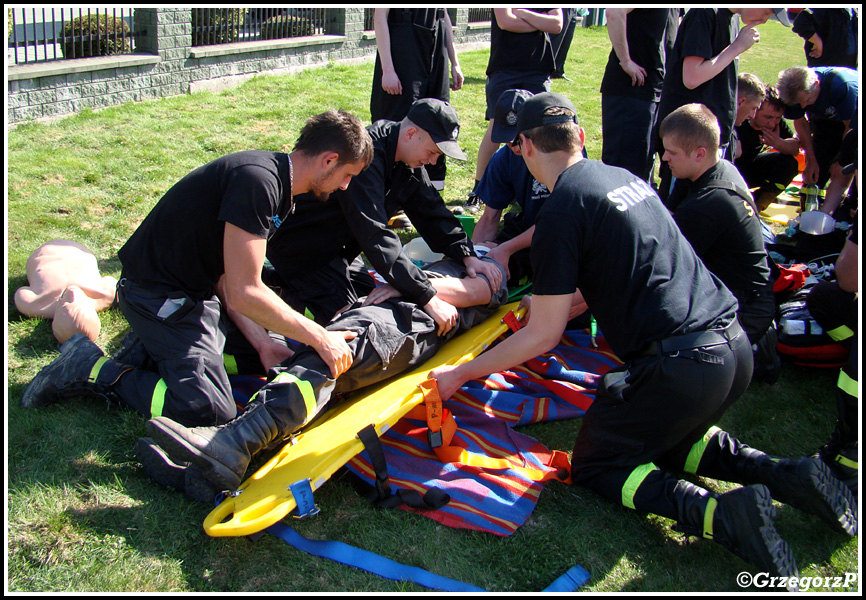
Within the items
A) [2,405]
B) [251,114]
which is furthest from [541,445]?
[251,114]

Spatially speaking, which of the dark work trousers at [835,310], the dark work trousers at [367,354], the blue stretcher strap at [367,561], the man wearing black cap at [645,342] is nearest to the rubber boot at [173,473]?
the blue stretcher strap at [367,561]

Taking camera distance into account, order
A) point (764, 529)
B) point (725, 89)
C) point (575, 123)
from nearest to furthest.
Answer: point (764, 529)
point (575, 123)
point (725, 89)

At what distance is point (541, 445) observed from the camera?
3312 mm

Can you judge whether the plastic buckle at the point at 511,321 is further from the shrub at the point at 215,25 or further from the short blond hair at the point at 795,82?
the shrub at the point at 215,25

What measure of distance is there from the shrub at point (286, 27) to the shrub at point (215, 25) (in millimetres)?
470

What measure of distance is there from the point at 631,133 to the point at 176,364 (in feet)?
13.2

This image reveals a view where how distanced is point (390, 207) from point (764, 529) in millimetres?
2586

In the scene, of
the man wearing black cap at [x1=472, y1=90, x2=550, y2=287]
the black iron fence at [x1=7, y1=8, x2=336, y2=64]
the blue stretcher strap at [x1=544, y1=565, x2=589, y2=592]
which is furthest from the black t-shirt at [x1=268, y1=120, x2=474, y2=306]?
the black iron fence at [x1=7, y1=8, x2=336, y2=64]

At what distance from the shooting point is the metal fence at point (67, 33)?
758cm

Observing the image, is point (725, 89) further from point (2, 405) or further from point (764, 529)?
point (2, 405)

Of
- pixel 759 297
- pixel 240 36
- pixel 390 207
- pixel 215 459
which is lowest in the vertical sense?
pixel 215 459

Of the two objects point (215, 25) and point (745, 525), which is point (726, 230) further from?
point (215, 25)

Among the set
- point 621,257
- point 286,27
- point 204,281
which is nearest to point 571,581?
point 621,257

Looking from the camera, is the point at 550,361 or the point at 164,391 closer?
the point at 164,391
